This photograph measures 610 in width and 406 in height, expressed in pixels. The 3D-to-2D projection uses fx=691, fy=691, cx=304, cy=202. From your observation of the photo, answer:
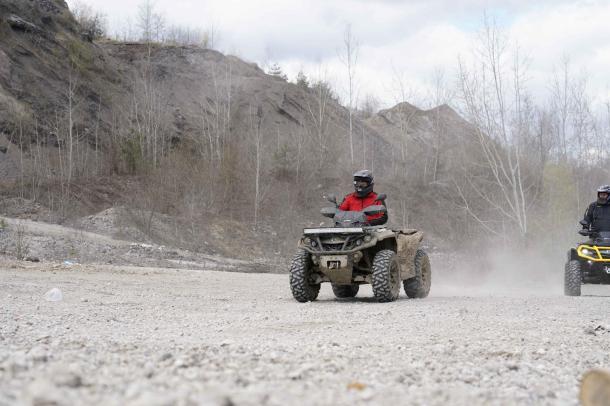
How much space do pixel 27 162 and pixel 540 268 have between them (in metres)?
29.7

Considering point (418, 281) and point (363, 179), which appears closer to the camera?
point (363, 179)

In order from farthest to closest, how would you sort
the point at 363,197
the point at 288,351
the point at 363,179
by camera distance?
the point at 363,197, the point at 363,179, the point at 288,351

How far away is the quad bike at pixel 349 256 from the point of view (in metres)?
11.9

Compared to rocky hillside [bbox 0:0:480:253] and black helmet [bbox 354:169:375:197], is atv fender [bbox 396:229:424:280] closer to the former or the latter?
black helmet [bbox 354:169:375:197]

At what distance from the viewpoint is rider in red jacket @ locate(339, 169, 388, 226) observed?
12969 mm

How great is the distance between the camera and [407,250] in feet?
43.5

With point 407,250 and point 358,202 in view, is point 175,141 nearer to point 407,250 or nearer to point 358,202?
point 358,202

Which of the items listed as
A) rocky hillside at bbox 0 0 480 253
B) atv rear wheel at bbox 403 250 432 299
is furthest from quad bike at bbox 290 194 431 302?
rocky hillside at bbox 0 0 480 253

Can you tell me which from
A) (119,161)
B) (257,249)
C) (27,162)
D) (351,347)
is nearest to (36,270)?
(351,347)

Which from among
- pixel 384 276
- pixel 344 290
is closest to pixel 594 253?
pixel 344 290

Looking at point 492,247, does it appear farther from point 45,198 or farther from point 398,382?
point 398,382

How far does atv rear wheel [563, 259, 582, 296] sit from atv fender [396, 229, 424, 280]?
4.59 meters

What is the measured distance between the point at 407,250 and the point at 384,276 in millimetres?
1584

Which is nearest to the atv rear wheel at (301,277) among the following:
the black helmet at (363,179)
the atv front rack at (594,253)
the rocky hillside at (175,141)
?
the black helmet at (363,179)
